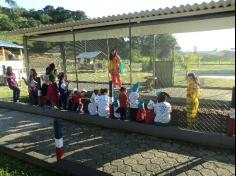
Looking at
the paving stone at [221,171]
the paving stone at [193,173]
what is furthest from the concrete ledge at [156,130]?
the paving stone at [193,173]

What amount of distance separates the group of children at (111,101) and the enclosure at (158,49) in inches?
25.1

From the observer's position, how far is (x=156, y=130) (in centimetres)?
732

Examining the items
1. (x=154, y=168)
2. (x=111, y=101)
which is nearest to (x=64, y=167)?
(x=154, y=168)

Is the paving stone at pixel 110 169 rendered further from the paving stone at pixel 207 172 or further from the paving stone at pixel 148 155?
the paving stone at pixel 207 172

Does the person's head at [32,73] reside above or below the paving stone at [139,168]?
above

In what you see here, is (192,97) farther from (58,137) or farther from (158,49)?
(158,49)

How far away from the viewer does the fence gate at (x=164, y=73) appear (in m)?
14.8

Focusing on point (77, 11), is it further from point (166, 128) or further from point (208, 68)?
point (166, 128)

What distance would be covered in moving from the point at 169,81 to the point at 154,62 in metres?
1.23

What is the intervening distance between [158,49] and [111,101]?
880cm

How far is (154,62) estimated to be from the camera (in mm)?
14656

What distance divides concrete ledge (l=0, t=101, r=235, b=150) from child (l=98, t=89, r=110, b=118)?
0.61 ft

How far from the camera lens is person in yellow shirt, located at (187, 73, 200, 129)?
7.39m

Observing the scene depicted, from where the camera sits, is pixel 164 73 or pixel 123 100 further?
pixel 164 73
